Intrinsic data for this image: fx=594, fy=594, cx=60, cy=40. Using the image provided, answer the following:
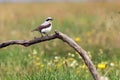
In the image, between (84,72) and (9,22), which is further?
(9,22)

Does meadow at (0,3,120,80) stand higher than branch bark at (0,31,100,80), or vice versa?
branch bark at (0,31,100,80)

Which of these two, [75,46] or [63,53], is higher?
[75,46]

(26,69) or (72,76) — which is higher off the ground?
(72,76)

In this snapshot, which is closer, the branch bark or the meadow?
the branch bark

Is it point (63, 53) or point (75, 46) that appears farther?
point (63, 53)

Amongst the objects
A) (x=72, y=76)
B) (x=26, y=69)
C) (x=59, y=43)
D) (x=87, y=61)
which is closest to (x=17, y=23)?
(x=59, y=43)

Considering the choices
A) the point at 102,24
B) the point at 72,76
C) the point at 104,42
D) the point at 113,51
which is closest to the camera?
the point at 72,76

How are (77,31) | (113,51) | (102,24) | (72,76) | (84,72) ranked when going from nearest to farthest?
(72,76) < (84,72) < (113,51) < (102,24) < (77,31)

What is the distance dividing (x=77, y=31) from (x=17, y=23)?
9.55 ft

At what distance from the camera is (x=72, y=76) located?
6.84 metres

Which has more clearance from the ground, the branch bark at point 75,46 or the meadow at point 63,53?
the branch bark at point 75,46

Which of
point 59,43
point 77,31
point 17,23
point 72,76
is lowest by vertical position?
point 17,23

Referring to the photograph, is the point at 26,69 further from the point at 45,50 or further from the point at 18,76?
the point at 45,50

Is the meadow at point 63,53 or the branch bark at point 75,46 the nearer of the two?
the branch bark at point 75,46
